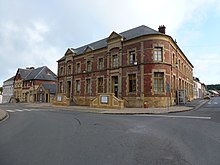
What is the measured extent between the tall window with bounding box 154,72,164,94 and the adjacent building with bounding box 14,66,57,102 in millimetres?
30324

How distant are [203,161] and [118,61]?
22.9 m

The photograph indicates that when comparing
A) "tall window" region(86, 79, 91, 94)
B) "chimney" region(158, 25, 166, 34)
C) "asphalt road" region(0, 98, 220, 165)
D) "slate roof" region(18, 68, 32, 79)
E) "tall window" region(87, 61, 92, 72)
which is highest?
"chimney" region(158, 25, 166, 34)

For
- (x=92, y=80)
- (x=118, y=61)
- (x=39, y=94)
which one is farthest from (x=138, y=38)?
(x=39, y=94)

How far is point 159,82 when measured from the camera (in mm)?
23422

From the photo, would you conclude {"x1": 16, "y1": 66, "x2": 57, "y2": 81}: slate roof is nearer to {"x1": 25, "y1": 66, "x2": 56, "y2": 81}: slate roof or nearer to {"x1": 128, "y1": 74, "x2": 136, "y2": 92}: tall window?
{"x1": 25, "y1": 66, "x2": 56, "y2": 81}: slate roof

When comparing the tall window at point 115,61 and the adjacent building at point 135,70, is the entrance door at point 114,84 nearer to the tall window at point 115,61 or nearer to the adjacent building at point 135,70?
the adjacent building at point 135,70

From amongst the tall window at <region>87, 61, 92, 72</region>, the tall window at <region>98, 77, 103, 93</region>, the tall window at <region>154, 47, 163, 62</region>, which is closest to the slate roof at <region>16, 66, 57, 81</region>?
the tall window at <region>87, 61, 92, 72</region>

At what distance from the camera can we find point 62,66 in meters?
38.2

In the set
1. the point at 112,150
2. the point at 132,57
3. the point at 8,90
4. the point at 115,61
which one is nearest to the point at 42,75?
the point at 8,90

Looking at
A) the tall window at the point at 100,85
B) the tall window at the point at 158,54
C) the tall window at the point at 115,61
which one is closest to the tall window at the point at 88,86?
the tall window at the point at 100,85

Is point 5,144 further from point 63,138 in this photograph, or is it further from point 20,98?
point 20,98

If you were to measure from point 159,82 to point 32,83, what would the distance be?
129ft

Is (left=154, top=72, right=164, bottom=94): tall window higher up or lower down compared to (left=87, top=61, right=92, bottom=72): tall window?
lower down

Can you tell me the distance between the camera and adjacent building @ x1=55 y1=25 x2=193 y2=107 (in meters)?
23.2
